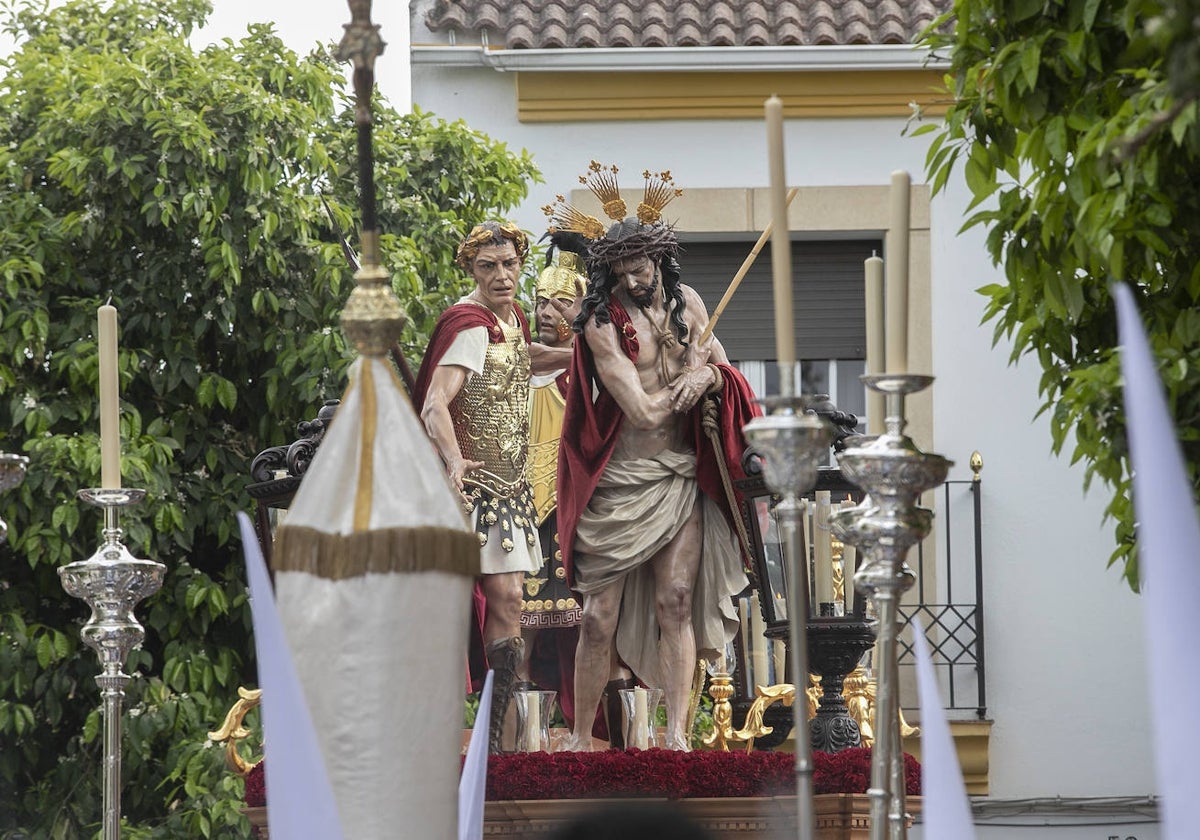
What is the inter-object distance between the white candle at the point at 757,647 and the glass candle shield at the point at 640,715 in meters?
0.74

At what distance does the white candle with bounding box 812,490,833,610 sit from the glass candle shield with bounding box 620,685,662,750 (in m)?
0.72

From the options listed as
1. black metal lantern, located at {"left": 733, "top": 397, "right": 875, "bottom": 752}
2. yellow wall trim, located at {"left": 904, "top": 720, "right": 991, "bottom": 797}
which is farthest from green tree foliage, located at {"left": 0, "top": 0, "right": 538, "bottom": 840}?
yellow wall trim, located at {"left": 904, "top": 720, "right": 991, "bottom": 797}

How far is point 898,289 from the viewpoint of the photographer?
154 inches

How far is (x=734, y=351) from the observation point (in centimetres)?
1383

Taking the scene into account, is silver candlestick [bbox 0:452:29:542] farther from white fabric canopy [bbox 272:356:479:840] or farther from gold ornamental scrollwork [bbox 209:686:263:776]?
gold ornamental scrollwork [bbox 209:686:263:776]

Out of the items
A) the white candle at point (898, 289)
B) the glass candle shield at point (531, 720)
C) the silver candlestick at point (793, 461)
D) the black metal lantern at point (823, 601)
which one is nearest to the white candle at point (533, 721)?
the glass candle shield at point (531, 720)

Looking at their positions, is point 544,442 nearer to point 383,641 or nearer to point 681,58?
point 681,58

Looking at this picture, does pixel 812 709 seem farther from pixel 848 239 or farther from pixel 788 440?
pixel 848 239

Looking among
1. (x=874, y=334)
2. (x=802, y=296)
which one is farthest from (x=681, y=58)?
(x=874, y=334)

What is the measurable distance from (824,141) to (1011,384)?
1888mm

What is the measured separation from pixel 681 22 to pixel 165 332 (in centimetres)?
398

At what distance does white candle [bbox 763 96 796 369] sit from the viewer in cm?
354

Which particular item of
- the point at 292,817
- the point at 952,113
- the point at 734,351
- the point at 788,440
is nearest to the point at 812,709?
the point at 952,113

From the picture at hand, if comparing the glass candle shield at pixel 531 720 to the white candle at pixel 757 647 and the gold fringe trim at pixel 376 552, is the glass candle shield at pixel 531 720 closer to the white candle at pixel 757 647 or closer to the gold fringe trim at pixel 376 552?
the white candle at pixel 757 647
